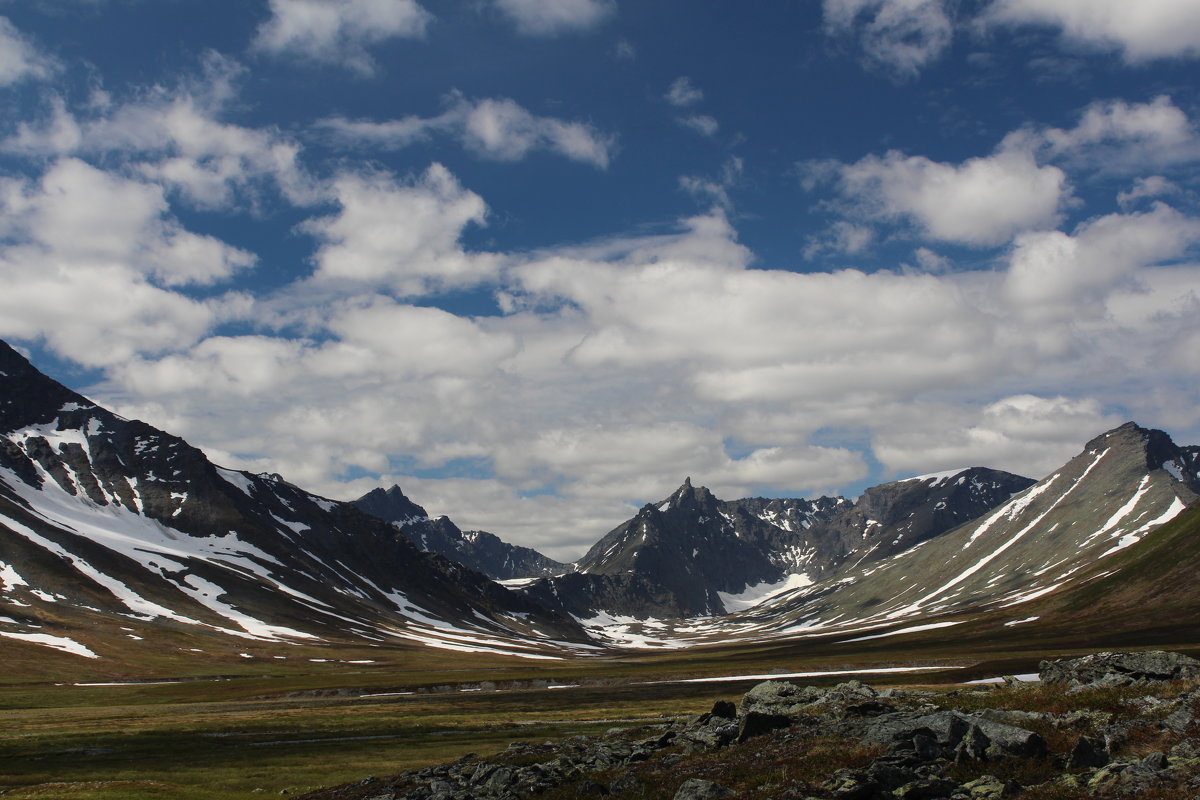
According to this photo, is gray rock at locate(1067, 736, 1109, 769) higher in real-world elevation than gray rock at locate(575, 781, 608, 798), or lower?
higher

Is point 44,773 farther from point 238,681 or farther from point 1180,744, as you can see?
→ point 238,681

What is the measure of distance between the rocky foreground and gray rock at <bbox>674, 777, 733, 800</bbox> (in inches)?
2.0

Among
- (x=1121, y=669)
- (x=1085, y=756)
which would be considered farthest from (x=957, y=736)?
(x=1121, y=669)

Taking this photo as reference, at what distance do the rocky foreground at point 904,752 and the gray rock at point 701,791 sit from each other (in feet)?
0.17

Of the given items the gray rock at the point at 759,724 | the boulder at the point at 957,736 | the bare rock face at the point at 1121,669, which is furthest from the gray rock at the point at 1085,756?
the gray rock at the point at 759,724

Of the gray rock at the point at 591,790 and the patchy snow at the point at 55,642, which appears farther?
the patchy snow at the point at 55,642

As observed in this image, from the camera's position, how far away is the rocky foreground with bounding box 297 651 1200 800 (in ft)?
74.8

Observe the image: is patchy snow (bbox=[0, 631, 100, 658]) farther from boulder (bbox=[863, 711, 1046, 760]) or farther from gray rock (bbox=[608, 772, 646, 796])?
boulder (bbox=[863, 711, 1046, 760])

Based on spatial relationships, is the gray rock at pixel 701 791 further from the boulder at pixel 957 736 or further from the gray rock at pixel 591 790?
the boulder at pixel 957 736

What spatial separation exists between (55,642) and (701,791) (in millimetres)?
168131

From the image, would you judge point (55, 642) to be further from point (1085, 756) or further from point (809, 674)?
point (1085, 756)

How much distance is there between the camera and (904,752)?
25.8 meters

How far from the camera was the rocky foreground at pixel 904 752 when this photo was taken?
2280 centimetres

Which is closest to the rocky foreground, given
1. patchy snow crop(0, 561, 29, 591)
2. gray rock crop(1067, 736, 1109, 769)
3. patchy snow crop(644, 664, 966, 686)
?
gray rock crop(1067, 736, 1109, 769)
